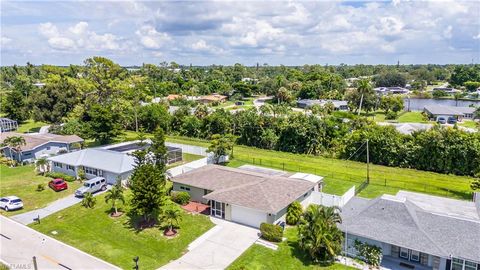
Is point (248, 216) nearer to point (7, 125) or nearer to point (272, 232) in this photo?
point (272, 232)

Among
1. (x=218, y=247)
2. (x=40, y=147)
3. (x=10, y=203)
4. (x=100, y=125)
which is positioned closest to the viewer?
(x=218, y=247)

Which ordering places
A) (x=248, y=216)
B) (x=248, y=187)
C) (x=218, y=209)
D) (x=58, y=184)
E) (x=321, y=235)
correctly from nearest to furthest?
(x=321, y=235)
(x=248, y=216)
(x=218, y=209)
(x=248, y=187)
(x=58, y=184)

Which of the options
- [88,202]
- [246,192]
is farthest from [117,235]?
[246,192]

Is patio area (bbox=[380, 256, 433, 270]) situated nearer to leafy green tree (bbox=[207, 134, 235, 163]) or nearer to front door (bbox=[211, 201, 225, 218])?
front door (bbox=[211, 201, 225, 218])

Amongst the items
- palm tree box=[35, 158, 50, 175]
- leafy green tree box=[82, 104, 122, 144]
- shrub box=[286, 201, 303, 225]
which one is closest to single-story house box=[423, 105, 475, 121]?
shrub box=[286, 201, 303, 225]

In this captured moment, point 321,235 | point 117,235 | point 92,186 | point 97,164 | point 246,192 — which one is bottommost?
point 117,235

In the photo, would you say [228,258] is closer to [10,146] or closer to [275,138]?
[275,138]

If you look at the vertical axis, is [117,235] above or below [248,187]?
below

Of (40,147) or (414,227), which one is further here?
(40,147)
